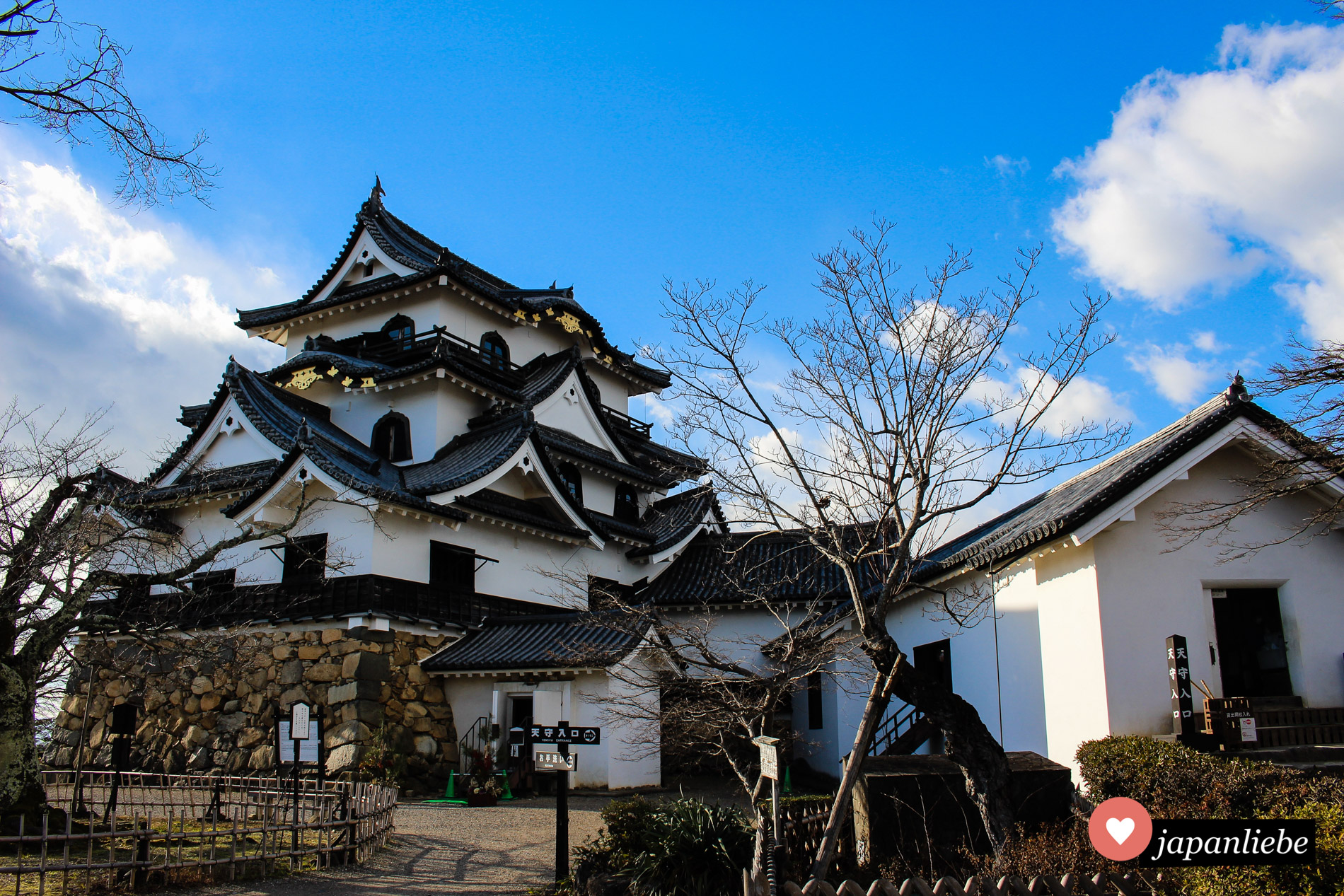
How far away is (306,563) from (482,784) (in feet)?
21.0

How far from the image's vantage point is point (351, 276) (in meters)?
29.4

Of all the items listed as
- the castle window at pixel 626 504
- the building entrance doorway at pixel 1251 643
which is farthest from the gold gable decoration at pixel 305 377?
the building entrance doorway at pixel 1251 643

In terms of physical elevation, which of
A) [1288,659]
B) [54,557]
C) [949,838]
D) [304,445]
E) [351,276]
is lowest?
[949,838]

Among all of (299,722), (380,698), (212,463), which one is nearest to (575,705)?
(380,698)

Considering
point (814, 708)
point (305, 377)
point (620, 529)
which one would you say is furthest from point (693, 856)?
point (305, 377)

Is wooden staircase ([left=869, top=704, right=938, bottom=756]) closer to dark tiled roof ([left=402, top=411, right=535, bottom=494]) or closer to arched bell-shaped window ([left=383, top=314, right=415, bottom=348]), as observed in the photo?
dark tiled roof ([left=402, top=411, right=535, bottom=494])

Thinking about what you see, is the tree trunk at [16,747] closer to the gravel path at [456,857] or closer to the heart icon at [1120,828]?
the gravel path at [456,857]

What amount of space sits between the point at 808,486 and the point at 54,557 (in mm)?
9579

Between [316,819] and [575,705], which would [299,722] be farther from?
[575,705]

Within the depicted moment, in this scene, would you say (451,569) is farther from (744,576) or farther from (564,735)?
(564,735)

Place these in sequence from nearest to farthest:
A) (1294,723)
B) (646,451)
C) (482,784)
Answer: (1294,723) → (482,784) → (646,451)

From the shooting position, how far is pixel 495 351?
28359 mm

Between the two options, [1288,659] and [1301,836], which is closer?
[1301,836]

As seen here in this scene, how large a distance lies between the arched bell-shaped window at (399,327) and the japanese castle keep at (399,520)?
7cm
